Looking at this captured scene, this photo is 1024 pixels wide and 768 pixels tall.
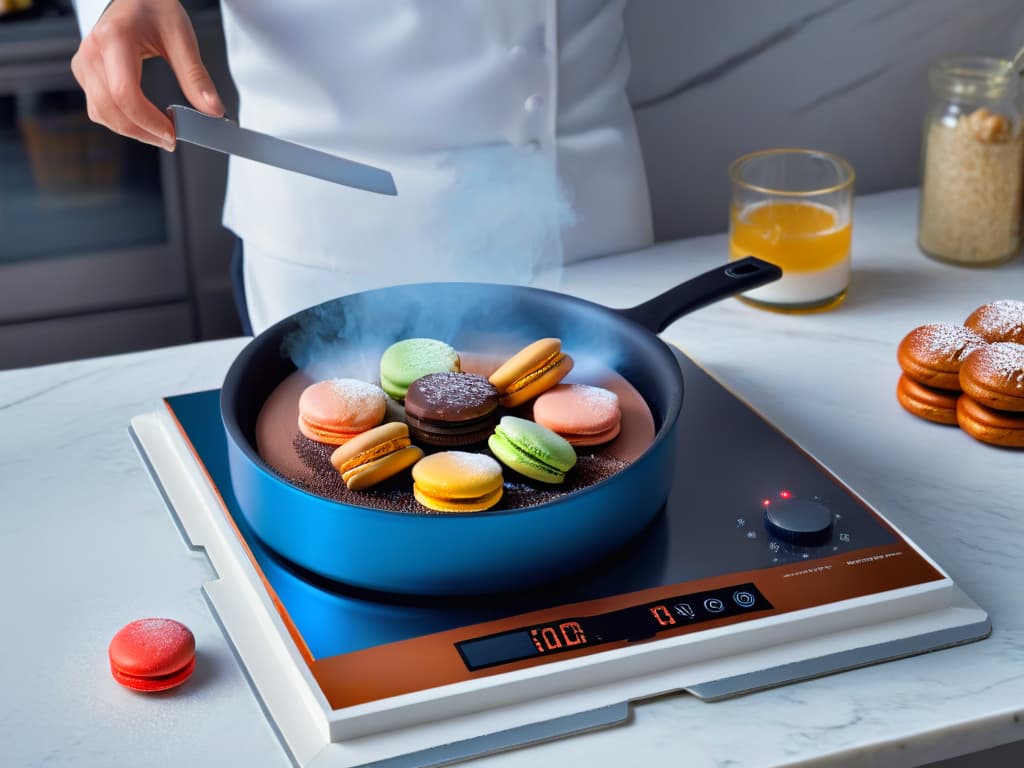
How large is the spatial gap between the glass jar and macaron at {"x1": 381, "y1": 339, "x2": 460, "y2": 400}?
2.24ft

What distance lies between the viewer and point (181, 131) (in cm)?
100

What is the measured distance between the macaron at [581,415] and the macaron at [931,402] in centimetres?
32

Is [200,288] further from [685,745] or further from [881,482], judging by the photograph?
[685,745]

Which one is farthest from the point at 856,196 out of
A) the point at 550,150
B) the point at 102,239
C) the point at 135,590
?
the point at 102,239

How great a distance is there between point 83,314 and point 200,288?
24cm

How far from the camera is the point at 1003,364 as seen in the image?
107 centimetres

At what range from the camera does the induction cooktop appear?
0.77m

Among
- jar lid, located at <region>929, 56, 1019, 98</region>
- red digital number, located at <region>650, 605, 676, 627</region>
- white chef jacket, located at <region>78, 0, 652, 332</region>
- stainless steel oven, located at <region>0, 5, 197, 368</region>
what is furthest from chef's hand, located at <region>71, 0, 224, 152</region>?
stainless steel oven, located at <region>0, 5, 197, 368</region>

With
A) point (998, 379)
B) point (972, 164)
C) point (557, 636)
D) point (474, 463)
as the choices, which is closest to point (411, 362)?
point (474, 463)

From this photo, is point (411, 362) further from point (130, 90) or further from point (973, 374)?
point (973, 374)

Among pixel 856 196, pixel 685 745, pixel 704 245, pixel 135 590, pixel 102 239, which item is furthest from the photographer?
pixel 102 239

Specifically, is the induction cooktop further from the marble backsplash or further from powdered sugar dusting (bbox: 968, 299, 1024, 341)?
the marble backsplash

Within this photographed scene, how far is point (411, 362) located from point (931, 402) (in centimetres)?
48

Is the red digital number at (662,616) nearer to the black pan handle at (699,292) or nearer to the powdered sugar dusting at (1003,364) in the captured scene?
the black pan handle at (699,292)
